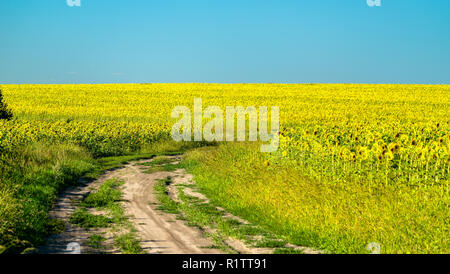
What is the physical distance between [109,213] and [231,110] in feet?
114

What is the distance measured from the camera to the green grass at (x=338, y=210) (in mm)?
8195

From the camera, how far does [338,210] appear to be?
9.98m

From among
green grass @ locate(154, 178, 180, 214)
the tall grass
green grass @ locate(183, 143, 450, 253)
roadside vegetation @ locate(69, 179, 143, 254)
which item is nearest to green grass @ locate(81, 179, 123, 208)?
roadside vegetation @ locate(69, 179, 143, 254)

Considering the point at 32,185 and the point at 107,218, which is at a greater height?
the point at 32,185

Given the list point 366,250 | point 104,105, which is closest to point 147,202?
point 366,250

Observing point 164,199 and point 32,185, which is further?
point 32,185

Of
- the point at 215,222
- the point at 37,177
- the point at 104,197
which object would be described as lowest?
the point at 215,222

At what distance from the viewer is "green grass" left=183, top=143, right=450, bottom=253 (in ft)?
26.9

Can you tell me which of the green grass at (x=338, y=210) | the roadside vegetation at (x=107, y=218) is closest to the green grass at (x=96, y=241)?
the roadside vegetation at (x=107, y=218)

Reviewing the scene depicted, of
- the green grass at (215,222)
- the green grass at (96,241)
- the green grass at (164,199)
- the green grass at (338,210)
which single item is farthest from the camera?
the green grass at (164,199)

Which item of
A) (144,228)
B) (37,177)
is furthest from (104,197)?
(144,228)

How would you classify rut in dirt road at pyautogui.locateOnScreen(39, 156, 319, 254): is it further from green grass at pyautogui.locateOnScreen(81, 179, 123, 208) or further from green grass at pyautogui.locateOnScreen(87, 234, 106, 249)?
green grass at pyautogui.locateOnScreen(81, 179, 123, 208)

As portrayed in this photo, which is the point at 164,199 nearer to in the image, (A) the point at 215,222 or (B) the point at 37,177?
(A) the point at 215,222

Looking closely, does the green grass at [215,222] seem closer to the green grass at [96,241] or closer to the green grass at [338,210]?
the green grass at [338,210]
